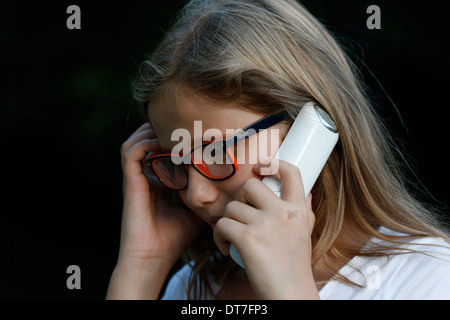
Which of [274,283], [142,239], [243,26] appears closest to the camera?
[274,283]

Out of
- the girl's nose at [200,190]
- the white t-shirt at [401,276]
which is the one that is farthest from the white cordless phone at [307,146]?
the white t-shirt at [401,276]

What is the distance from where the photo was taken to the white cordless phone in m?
1.20

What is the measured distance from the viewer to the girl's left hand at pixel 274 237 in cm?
104

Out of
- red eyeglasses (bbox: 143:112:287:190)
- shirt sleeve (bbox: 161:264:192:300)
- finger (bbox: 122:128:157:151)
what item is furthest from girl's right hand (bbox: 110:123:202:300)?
red eyeglasses (bbox: 143:112:287:190)

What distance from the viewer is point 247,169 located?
1249 millimetres

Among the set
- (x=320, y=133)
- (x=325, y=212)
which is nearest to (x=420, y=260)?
(x=325, y=212)

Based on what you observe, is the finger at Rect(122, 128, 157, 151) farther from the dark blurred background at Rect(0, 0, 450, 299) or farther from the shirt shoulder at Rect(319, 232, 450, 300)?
the shirt shoulder at Rect(319, 232, 450, 300)

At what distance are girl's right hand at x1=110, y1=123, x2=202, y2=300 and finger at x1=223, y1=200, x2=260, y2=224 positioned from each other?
1.84ft

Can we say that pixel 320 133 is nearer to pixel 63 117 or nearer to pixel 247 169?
pixel 247 169

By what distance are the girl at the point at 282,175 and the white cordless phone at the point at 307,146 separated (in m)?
0.04

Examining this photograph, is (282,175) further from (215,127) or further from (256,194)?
(215,127)

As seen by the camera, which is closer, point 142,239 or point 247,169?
point 247,169

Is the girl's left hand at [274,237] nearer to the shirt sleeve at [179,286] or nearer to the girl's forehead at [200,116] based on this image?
the girl's forehead at [200,116]

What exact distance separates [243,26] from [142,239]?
0.79 meters
